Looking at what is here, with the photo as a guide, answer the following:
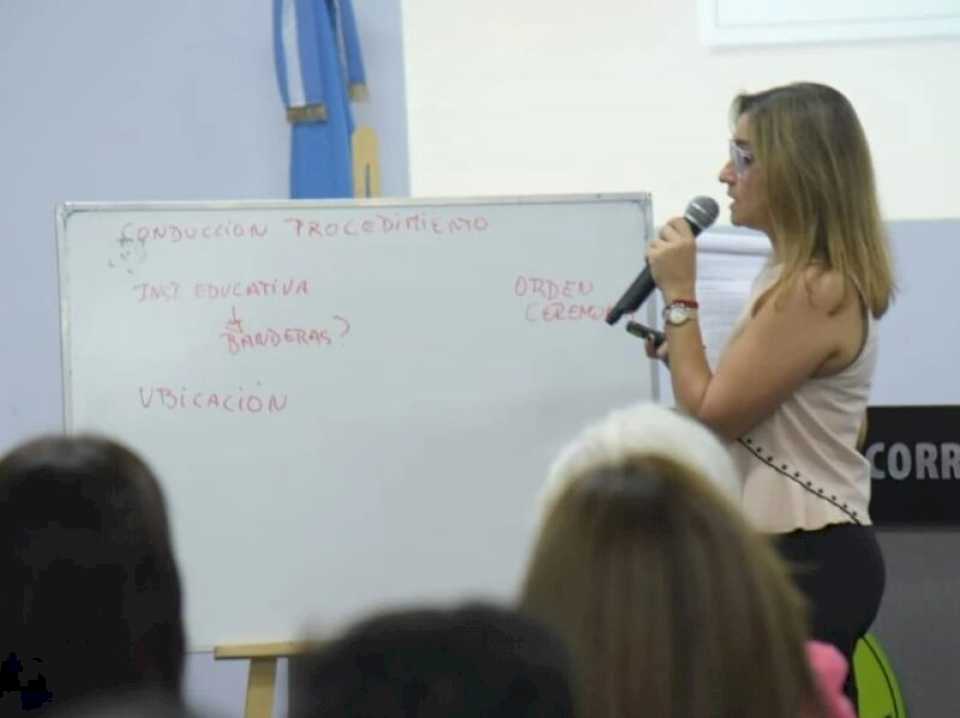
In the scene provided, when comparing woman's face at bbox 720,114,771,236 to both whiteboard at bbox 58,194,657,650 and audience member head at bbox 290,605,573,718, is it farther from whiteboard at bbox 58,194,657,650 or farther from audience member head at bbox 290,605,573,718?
audience member head at bbox 290,605,573,718

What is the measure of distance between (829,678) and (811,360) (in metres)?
0.93

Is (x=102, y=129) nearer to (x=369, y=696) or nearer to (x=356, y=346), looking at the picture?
(x=356, y=346)

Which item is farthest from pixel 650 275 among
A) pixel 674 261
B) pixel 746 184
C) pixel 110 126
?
pixel 110 126

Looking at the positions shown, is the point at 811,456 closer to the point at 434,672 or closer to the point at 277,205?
the point at 277,205

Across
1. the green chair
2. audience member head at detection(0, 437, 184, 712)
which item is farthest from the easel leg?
audience member head at detection(0, 437, 184, 712)

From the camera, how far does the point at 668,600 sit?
1.00 m

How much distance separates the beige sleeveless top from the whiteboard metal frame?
62 cm

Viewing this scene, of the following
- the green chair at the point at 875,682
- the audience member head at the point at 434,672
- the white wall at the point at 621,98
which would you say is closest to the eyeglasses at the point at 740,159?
the white wall at the point at 621,98

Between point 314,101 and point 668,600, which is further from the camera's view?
point 314,101

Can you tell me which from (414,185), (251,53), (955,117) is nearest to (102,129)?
(251,53)

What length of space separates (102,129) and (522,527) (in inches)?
57.2

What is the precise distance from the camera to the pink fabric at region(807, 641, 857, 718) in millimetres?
1065

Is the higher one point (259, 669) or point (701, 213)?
point (701, 213)

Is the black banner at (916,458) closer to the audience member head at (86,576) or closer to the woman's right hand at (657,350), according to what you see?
the woman's right hand at (657,350)
